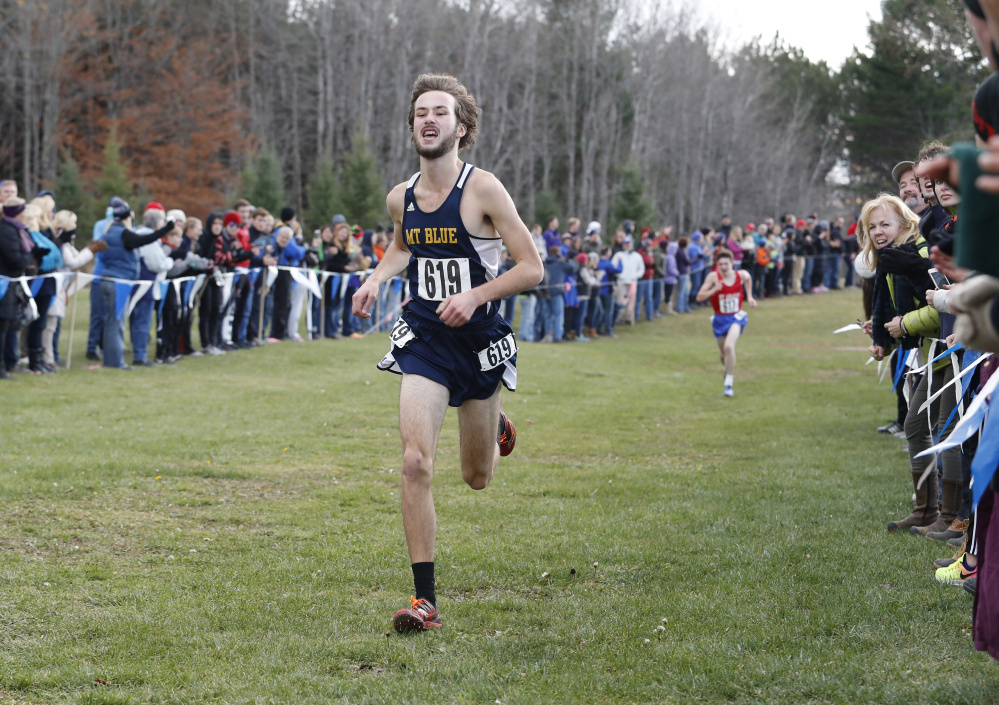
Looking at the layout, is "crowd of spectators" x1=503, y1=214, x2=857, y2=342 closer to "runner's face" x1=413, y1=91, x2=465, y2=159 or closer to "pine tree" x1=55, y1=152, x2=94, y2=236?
"runner's face" x1=413, y1=91, x2=465, y2=159

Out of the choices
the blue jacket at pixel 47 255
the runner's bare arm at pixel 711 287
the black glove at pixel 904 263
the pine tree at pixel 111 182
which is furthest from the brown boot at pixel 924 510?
the pine tree at pixel 111 182

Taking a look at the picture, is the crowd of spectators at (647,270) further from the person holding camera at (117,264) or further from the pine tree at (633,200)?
the person holding camera at (117,264)

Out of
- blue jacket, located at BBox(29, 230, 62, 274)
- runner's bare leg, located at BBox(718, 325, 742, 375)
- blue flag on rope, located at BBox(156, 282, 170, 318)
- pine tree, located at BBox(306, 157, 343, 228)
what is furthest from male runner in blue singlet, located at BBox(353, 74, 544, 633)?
pine tree, located at BBox(306, 157, 343, 228)

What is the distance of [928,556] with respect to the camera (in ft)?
20.3

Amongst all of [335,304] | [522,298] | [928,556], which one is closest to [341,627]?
[928,556]

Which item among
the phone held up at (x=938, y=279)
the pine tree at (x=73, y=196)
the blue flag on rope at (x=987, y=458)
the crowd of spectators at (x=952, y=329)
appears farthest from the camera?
the pine tree at (x=73, y=196)

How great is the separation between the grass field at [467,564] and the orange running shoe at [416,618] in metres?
0.06

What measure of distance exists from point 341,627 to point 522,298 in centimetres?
1925

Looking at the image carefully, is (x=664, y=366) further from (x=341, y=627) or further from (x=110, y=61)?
(x=110, y=61)

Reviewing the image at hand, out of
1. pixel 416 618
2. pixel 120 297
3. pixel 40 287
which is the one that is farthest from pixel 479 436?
pixel 120 297

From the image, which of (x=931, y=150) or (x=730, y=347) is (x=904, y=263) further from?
(x=730, y=347)

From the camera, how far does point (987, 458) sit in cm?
330

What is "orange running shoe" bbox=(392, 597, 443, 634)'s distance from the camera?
4820mm

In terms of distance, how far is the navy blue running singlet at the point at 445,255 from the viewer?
5.30m
